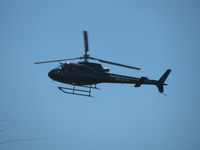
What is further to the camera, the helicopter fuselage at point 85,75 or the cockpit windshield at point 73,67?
the cockpit windshield at point 73,67

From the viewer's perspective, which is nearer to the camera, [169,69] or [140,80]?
[140,80]

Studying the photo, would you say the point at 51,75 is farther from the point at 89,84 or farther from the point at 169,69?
the point at 169,69

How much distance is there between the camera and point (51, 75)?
32.2 metres

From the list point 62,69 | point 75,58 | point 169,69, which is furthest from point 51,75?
point 169,69

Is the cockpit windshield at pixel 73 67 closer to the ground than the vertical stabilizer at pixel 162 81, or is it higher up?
higher up

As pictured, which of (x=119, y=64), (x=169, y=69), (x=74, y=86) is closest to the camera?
(x=119, y=64)

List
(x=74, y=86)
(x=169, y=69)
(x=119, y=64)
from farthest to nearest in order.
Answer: (x=169, y=69)
(x=74, y=86)
(x=119, y=64)

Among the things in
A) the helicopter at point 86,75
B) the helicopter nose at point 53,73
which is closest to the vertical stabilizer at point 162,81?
the helicopter at point 86,75

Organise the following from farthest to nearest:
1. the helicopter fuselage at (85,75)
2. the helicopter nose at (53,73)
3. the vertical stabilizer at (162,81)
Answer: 1. the vertical stabilizer at (162,81)
2. the helicopter fuselage at (85,75)
3. the helicopter nose at (53,73)

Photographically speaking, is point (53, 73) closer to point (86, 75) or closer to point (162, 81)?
point (86, 75)

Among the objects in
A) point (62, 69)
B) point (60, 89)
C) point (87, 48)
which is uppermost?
point (87, 48)

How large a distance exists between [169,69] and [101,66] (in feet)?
34.8

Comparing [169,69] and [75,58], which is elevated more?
[75,58]

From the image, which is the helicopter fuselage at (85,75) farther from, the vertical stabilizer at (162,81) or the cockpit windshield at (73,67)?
the vertical stabilizer at (162,81)
